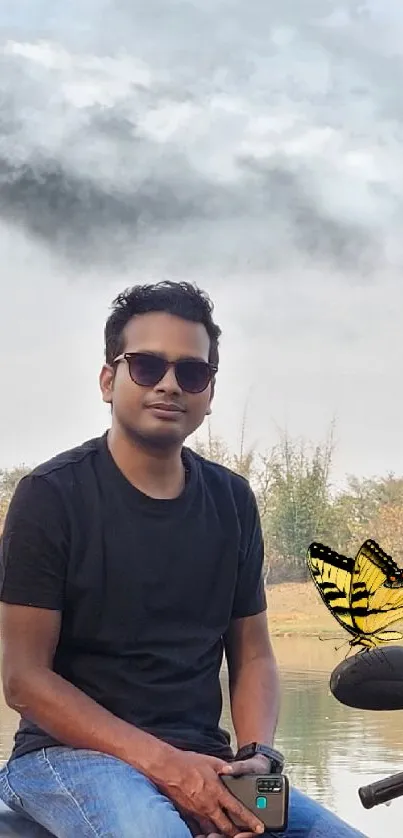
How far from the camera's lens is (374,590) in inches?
38.4

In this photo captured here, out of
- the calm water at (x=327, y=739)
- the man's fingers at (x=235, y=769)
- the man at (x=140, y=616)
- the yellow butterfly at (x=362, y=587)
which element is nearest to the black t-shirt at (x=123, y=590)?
the man at (x=140, y=616)

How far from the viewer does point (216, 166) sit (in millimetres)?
2631

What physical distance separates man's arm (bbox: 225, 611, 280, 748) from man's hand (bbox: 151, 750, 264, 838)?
197 millimetres

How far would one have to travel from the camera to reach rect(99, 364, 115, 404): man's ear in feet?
4.28

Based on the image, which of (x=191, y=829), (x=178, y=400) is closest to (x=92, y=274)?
(x=178, y=400)

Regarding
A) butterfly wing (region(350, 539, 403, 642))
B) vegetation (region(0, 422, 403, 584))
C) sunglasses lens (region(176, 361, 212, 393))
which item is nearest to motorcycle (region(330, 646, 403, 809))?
butterfly wing (region(350, 539, 403, 642))

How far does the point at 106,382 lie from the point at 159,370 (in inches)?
3.8

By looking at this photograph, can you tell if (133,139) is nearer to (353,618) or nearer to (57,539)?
(57,539)

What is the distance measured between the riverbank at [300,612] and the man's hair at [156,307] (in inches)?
22.2

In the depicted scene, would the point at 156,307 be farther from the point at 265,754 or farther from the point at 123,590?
the point at 265,754

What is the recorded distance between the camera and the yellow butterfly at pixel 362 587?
97 centimetres

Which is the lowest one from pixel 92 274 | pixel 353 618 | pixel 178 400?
pixel 353 618

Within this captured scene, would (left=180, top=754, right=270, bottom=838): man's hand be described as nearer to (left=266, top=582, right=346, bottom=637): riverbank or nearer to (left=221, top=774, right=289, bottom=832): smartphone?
(left=221, top=774, right=289, bottom=832): smartphone

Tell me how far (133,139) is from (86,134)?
11 cm
